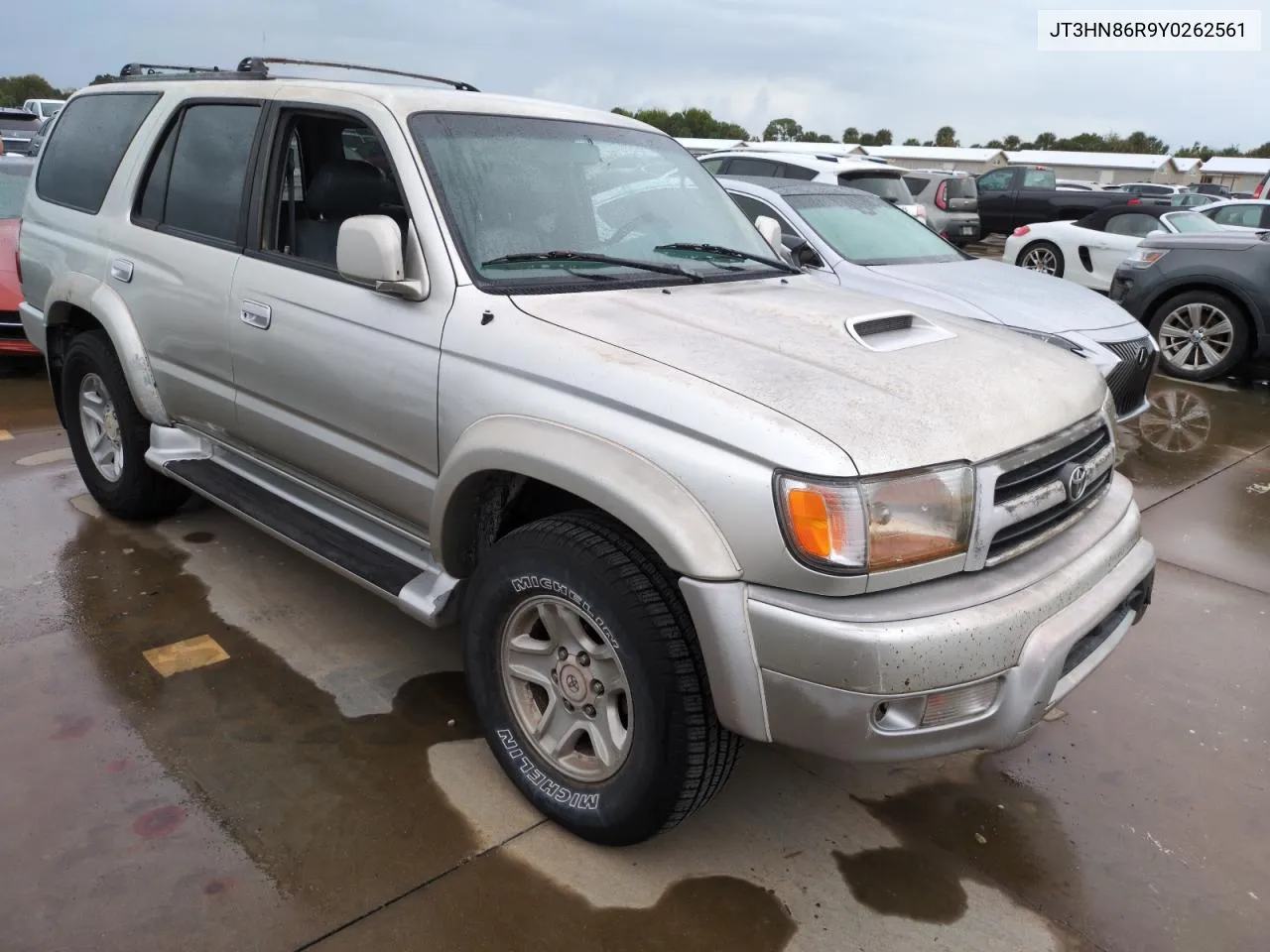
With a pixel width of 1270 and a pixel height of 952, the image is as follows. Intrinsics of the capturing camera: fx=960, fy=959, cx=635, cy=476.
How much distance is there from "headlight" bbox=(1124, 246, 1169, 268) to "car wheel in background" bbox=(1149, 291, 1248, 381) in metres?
0.40

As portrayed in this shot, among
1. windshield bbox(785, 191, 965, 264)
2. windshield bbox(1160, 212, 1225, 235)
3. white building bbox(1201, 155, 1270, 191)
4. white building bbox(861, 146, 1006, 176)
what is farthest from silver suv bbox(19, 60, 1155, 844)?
white building bbox(1201, 155, 1270, 191)

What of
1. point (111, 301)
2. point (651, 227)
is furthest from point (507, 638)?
point (111, 301)

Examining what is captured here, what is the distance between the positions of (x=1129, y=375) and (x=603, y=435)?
488 cm

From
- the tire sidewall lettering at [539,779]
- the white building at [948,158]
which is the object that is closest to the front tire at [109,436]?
the tire sidewall lettering at [539,779]

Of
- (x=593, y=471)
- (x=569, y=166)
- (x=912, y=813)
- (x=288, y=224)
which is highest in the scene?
(x=569, y=166)

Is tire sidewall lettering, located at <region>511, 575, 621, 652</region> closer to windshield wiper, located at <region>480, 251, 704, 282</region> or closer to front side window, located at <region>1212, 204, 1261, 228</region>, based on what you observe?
windshield wiper, located at <region>480, 251, 704, 282</region>

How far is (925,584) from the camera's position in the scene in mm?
2178

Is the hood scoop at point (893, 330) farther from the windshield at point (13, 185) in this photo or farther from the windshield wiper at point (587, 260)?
the windshield at point (13, 185)

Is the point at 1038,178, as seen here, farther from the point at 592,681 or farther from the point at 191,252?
the point at 592,681

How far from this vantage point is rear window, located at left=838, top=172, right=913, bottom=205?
9.40 meters

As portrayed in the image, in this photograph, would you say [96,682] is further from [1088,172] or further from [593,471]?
[1088,172]

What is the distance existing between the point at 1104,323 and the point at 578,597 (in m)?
5.12

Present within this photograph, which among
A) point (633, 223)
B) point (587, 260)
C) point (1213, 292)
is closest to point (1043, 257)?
point (1213, 292)

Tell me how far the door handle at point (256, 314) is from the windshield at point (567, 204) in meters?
0.84
